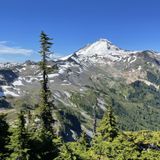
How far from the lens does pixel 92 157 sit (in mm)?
34812

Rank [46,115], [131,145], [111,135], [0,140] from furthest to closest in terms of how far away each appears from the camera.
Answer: [46,115], [111,135], [0,140], [131,145]

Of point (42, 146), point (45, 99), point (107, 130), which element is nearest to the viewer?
point (42, 146)

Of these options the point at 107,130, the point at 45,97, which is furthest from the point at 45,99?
the point at 107,130

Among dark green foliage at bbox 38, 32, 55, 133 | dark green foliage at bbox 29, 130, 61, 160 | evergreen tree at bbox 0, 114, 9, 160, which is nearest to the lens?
dark green foliage at bbox 29, 130, 61, 160

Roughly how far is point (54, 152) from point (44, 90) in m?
27.8

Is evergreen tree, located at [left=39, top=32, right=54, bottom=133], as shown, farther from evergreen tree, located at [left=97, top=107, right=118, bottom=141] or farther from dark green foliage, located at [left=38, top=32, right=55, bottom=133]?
evergreen tree, located at [left=97, top=107, right=118, bottom=141]

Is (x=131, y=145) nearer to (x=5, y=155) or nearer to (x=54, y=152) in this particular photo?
(x=54, y=152)

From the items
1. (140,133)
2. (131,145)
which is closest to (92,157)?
(131,145)

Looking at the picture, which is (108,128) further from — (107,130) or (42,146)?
(42,146)

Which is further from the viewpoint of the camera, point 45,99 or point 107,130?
point 45,99

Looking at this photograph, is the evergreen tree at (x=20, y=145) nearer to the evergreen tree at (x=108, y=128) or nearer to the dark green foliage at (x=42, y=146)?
the dark green foliage at (x=42, y=146)

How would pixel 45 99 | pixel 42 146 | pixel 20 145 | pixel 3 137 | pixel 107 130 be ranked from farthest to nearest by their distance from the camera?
pixel 45 99
pixel 107 130
pixel 3 137
pixel 42 146
pixel 20 145

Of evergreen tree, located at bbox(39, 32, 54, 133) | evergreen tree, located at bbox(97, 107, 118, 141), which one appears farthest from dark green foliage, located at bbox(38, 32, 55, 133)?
evergreen tree, located at bbox(97, 107, 118, 141)

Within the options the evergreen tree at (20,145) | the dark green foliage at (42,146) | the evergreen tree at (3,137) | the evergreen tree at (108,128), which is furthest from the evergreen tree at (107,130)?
the evergreen tree at (3,137)
